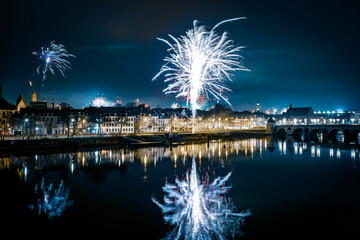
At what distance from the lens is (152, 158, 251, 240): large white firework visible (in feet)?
48.0

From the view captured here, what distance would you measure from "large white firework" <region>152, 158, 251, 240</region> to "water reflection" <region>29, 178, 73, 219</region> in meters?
7.15

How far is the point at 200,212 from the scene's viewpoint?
706 inches

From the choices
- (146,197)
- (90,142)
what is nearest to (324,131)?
(90,142)

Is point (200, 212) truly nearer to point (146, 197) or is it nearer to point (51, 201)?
point (146, 197)

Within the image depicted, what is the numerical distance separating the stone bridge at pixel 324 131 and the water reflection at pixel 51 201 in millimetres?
79480

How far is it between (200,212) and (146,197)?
221 inches

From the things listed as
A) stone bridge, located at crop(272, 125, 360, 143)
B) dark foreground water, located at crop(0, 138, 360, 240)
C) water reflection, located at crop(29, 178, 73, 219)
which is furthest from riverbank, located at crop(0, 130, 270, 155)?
stone bridge, located at crop(272, 125, 360, 143)

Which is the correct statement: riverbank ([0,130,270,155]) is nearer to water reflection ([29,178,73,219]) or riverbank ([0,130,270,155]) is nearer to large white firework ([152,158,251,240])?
water reflection ([29,178,73,219])

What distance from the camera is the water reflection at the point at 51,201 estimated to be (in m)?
17.9

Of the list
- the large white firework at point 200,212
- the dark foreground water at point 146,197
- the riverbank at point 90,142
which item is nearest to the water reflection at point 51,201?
the dark foreground water at point 146,197

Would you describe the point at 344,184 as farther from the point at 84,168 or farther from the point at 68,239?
the point at 84,168

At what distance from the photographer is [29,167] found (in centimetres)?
3303

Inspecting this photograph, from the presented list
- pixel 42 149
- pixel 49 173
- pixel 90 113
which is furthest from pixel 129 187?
pixel 90 113

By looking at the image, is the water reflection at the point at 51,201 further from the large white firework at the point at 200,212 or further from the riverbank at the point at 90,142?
the riverbank at the point at 90,142
